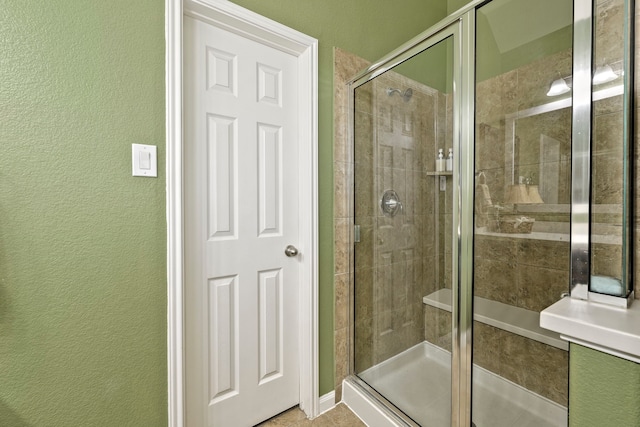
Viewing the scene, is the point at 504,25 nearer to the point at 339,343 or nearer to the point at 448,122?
the point at 448,122

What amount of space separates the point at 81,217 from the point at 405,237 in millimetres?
1489

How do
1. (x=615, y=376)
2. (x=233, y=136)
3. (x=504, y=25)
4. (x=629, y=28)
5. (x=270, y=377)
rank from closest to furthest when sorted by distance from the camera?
(x=615, y=376), (x=629, y=28), (x=504, y=25), (x=233, y=136), (x=270, y=377)

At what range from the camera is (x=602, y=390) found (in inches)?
26.3

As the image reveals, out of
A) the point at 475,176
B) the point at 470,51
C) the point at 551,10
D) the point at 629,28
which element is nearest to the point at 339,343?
the point at 475,176

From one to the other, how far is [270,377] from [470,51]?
181 centimetres

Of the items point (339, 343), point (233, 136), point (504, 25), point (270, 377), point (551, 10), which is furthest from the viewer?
point (339, 343)

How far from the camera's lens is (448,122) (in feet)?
4.13

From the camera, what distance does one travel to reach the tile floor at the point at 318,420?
149 cm

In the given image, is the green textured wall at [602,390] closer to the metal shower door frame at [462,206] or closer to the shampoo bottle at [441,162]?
the metal shower door frame at [462,206]

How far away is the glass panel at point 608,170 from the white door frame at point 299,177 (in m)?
1.10

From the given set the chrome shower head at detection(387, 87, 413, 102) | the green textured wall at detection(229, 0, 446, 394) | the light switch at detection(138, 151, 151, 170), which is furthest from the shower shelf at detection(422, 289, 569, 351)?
the light switch at detection(138, 151, 151, 170)

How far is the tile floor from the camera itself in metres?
1.49

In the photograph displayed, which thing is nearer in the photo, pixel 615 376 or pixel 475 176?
pixel 615 376

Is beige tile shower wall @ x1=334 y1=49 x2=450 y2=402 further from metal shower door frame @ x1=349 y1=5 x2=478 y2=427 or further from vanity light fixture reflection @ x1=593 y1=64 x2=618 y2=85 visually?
vanity light fixture reflection @ x1=593 y1=64 x2=618 y2=85
